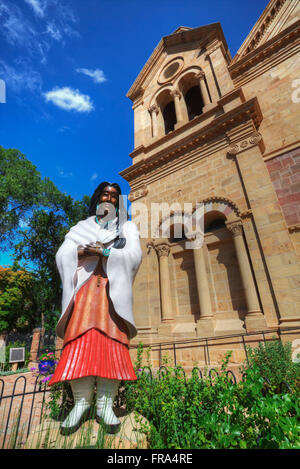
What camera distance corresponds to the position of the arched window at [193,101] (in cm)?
1157

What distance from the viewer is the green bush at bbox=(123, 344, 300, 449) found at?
188 centimetres

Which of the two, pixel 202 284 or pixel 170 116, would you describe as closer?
pixel 202 284

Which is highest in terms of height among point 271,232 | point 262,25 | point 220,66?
point 262,25

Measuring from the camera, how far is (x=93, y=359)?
90.5 inches

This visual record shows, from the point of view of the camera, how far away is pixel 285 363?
425cm

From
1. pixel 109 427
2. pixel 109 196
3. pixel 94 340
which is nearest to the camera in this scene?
pixel 109 427

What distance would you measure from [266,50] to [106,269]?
11.2m

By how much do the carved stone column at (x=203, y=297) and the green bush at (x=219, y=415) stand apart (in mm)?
3546

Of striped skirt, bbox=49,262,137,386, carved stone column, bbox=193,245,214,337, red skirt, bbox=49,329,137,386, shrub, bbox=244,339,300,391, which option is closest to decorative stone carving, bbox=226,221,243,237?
carved stone column, bbox=193,245,214,337

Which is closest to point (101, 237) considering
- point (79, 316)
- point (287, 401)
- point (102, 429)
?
point (79, 316)

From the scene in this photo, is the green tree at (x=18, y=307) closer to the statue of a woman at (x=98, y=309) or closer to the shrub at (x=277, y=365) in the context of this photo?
the statue of a woman at (x=98, y=309)

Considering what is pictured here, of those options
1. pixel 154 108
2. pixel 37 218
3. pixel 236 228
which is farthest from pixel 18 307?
pixel 236 228

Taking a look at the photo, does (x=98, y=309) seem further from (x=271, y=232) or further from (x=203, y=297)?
(x=271, y=232)
